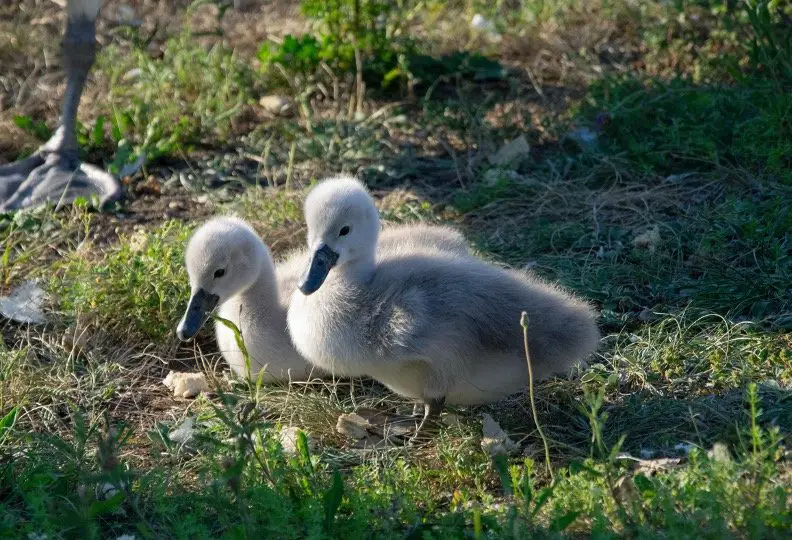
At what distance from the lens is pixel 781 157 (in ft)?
15.6

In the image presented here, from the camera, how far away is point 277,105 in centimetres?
585

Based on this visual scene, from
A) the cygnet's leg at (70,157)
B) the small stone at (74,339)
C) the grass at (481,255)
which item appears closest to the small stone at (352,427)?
the grass at (481,255)

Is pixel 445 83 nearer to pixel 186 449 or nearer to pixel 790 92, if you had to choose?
pixel 790 92

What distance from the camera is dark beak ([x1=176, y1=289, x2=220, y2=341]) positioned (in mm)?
3616

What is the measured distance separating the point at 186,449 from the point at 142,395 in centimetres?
55

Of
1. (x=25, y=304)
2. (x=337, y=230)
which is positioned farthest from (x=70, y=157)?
(x=337, y=230)

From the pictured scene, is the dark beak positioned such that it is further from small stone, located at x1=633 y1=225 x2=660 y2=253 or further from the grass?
small stone, located at x1=633 y1=225 x2=660 y2=253

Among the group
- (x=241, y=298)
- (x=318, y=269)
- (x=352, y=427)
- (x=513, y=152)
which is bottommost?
(x=352, y=427)

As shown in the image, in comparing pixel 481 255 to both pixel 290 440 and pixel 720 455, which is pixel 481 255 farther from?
pixel 720 455

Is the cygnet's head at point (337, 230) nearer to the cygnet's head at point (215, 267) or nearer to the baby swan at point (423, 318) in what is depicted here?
the baby swan at point (423, 318)

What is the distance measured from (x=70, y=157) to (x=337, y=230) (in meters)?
2.36

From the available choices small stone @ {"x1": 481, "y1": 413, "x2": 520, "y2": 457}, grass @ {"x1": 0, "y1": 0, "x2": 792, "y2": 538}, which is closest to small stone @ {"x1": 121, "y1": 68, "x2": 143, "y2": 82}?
grass @ {"x1": 0, "y1": 0, "x2": 792, "y2": 538}

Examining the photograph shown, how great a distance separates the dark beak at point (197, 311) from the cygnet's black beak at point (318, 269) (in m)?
0.49

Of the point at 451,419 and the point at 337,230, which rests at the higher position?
the point at 337,230
